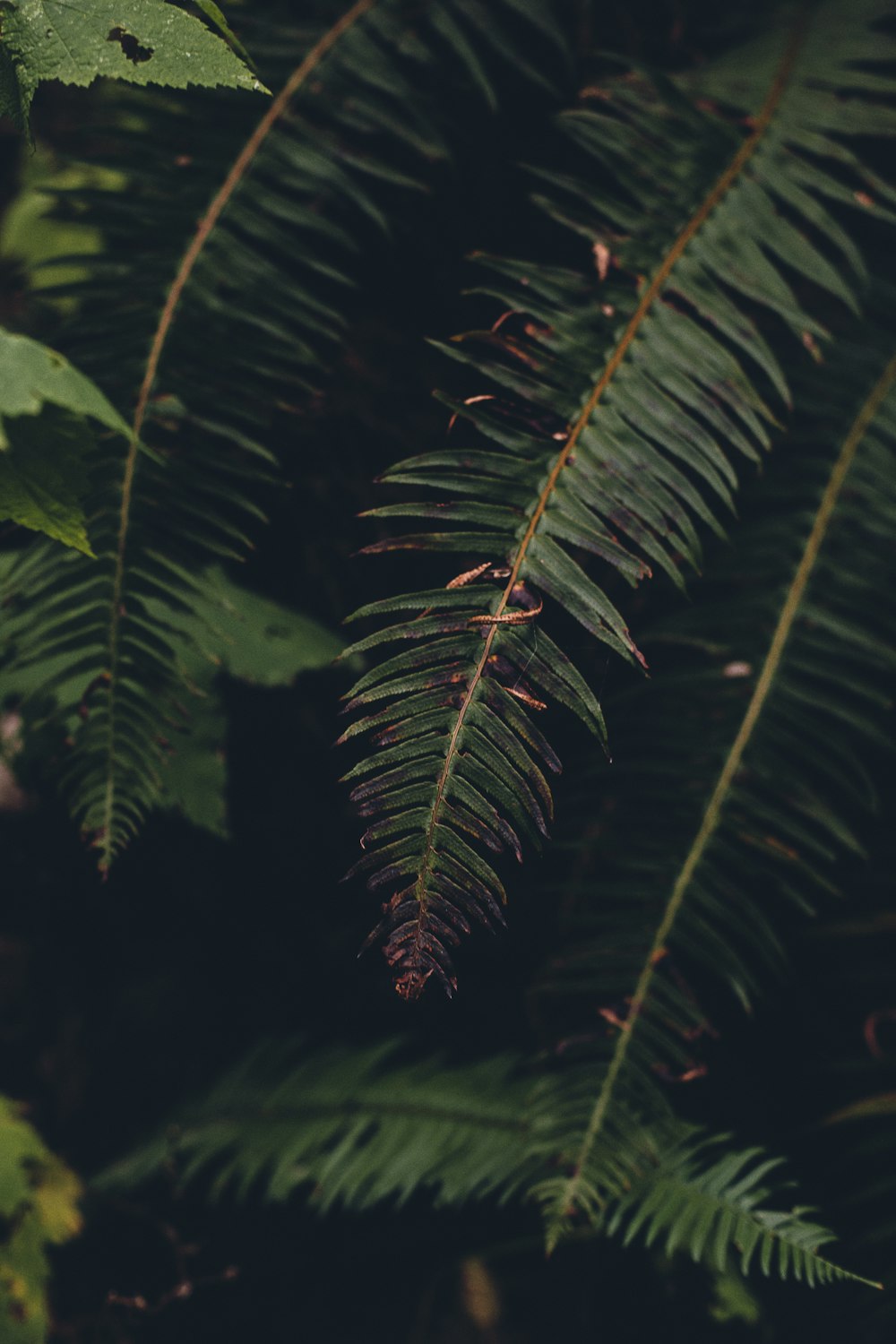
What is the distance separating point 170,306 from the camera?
1.20 metres

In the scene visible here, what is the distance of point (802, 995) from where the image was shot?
1399 millimetres

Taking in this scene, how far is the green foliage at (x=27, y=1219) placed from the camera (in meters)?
1.23

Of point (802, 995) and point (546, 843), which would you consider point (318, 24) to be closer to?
point (546, 843)

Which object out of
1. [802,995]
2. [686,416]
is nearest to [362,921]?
[802,995]

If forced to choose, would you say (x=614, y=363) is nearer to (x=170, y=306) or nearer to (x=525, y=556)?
(x=525, y=556)

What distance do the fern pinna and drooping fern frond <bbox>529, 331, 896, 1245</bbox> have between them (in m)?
0.16

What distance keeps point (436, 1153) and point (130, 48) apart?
1.37 metres

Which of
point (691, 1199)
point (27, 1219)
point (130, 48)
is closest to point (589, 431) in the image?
point (130, 48)

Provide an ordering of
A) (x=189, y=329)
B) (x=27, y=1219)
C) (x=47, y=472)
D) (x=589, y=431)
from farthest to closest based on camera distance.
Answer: (x=27, y=1219) < (x=189, y=329) < (x=589, y=431) < (x=47, y=472)

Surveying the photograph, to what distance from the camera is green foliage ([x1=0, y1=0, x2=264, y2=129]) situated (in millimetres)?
824

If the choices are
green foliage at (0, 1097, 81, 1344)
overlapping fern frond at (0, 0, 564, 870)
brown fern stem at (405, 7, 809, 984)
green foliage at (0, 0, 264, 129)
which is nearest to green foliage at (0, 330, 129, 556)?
overlapping fern frond at (0, 0, 564, 870)

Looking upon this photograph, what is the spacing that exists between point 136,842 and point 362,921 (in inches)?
15.9

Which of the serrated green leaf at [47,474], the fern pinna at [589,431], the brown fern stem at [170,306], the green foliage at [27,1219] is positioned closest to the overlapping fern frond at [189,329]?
the brown fern stem at [170,306]

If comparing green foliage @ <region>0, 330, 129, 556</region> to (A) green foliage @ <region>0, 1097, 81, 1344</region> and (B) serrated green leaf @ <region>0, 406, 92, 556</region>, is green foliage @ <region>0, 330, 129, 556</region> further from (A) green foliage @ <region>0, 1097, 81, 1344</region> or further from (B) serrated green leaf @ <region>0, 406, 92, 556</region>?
(A) green foliage @ <region>0, 1097, 81, 1344</region>
